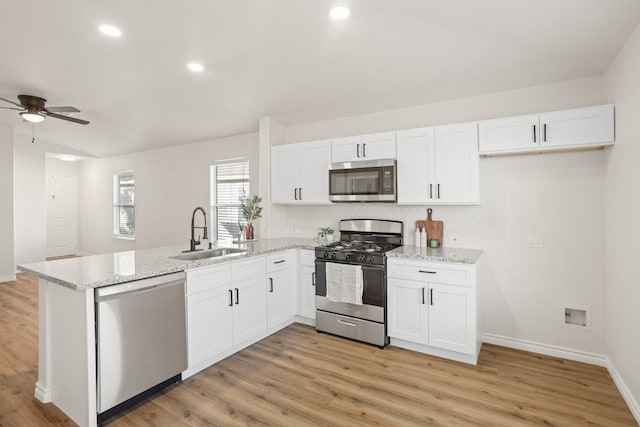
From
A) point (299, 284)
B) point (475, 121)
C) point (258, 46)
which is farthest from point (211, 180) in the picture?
point (475, 121)

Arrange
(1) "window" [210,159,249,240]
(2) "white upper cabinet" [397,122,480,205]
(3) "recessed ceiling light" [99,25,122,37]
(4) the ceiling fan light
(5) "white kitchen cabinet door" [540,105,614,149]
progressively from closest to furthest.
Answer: (5) "white kitchen cabinet door" [540,105,614,149] < (3) "recessed ceiling light" [99,25,122,37] < (2) "white upper cabinet" [397,122,480,205] < (4) the ceiling fan light < (1) "window" [210,159,249,240]

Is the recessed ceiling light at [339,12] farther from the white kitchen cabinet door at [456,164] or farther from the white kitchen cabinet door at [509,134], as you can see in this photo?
the white kitchen cabinet door at [509,134]

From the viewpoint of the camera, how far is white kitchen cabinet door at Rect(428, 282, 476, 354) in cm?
297

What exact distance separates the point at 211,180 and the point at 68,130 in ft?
9.84

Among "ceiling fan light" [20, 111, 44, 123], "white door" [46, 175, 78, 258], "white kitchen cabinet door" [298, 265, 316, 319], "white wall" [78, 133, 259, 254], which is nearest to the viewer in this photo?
"white kitchen cabinet door" [298, 265, 316, 319]

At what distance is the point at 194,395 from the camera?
2.53 m

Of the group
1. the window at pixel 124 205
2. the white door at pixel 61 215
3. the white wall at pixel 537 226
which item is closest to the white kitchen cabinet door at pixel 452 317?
the white wall at pixel 537 226

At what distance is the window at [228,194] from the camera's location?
222 inches

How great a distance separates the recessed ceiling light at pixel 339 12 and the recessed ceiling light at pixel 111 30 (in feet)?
6.25

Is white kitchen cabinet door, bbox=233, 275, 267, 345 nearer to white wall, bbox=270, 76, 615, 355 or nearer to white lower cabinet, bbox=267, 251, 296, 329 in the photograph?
white lower cabinet, bbox=267, 251, 296, 329

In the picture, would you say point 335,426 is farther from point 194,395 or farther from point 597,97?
point 597,97

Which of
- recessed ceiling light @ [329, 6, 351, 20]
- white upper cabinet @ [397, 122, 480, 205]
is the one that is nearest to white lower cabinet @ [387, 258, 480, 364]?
white upper cabinet @ [397, 122, 480, 205]

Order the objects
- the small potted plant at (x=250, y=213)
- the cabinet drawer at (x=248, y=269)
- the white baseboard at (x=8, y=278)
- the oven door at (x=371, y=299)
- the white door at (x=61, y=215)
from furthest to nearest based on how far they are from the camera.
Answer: the white door at (x=61, y=215), the white baseboard at (x=8, y=278), the small potted plant at (x=250, y=213), the oven door at (x=371, y=299), the cabinet drawer at (x=248, y=269)

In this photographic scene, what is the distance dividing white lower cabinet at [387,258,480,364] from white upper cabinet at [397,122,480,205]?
73 cm
